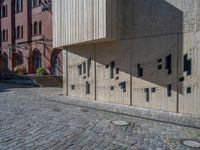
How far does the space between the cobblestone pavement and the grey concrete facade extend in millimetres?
1966

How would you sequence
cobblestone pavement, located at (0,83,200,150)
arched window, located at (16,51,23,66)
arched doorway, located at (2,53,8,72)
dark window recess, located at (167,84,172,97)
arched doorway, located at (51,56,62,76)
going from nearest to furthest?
cobblestone pavement, located at (0,83,200,150) → dark window recess, located at (167,84,172,97) → arched doorway, located at (51,56,62,76) → arched window, located at (16,51,23,66) → arched doorway, located at (2,53,8,72)

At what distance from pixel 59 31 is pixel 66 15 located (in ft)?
3.47

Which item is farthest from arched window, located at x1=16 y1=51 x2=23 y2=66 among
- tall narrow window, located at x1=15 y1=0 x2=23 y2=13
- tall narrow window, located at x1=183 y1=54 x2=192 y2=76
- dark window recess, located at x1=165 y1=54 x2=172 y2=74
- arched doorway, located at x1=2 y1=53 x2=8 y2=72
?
tall narrow window, located at x1=183 y1=54 x2=192 y2=76

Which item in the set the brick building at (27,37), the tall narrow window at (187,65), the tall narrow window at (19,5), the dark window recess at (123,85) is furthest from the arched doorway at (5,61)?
the tall narrow window at (187,65)

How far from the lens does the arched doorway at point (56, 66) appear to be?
2630cm

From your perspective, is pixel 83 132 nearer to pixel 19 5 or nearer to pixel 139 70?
pixel 139 70

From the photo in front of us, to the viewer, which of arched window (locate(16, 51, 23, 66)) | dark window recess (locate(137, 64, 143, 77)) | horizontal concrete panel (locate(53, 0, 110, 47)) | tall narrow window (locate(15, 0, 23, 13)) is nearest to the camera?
dark window recess (locate(137, 64, 143, 77))

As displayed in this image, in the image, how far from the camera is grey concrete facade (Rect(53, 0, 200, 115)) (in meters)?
9.34

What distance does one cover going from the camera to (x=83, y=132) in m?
7.05

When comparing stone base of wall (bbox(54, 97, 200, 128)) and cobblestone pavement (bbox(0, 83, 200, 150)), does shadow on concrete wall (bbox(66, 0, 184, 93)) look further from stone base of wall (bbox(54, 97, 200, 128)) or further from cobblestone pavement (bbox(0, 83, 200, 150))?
cobblestone pavement (bbox(0, 83, 200, 150))

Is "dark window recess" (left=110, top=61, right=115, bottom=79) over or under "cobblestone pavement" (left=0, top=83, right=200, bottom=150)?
over

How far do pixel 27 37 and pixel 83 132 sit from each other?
25220 mm

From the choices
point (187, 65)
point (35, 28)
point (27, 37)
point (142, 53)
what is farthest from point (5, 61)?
point (187, 65)

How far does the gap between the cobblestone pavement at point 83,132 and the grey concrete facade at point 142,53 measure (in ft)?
6.45
